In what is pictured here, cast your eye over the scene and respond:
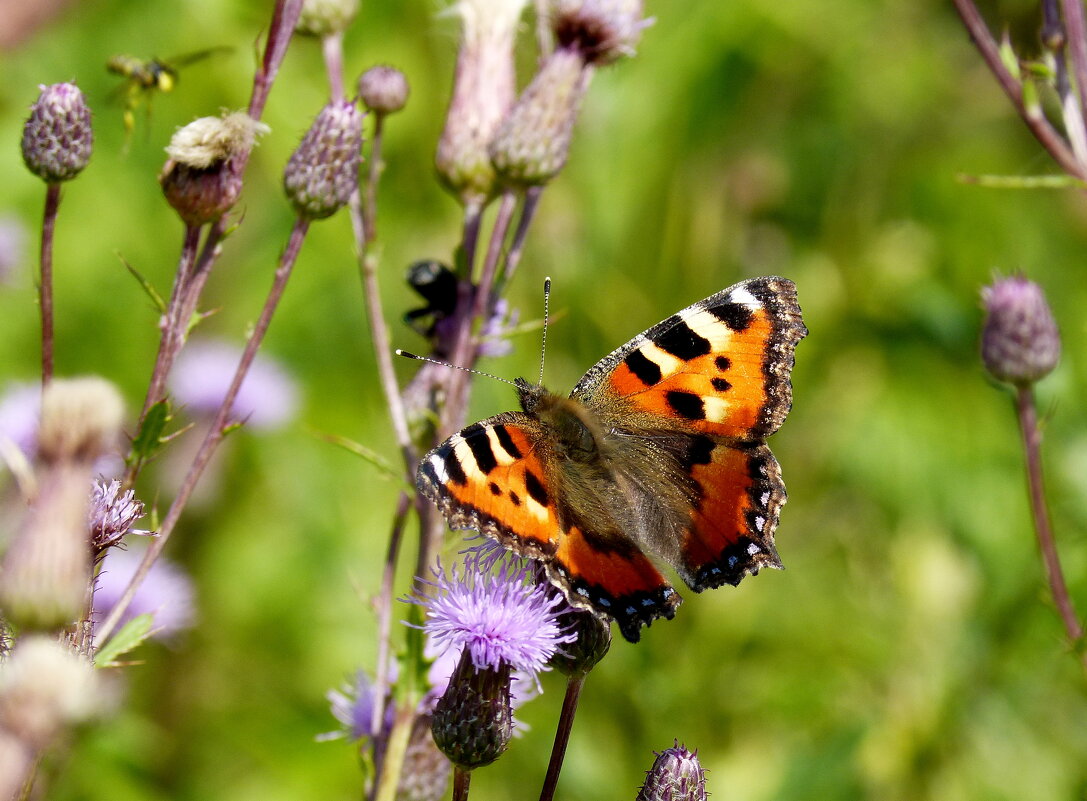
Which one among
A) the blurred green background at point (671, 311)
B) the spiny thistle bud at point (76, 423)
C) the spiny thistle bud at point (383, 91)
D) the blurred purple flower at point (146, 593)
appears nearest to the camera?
the spiny thistle bud at point (76, 423)

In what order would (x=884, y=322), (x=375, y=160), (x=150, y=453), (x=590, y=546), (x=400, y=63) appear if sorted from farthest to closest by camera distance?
(x=400, y=63)
(x=884, y=322)
(x=375, y=160)
(x=590, y=546)
(x=150, y=453)

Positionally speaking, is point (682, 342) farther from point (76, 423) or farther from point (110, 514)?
point (76, 423)

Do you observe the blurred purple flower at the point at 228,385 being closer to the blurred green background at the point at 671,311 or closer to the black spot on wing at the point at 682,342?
the blurred green background at the point at 671,311

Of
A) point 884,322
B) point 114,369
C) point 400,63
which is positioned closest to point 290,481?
point 114,369

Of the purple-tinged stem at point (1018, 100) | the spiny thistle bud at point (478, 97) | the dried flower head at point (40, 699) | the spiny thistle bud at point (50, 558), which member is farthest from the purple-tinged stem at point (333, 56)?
the dried flower head at point (40, 699)

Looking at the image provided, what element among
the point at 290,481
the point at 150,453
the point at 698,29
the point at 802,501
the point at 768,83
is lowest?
the point at 802,501

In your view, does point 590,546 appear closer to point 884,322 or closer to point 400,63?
point 884,322
